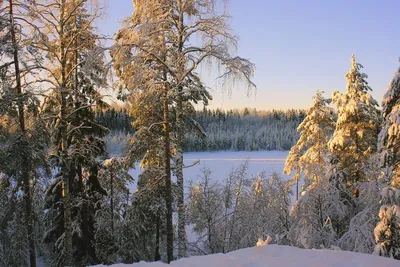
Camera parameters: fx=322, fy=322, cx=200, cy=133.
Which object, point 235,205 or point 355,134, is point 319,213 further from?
point 235,205

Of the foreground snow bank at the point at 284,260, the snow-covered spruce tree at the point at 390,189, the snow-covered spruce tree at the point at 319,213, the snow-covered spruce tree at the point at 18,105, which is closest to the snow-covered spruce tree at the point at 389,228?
the snow-covered spruce tree at the point at 390,189

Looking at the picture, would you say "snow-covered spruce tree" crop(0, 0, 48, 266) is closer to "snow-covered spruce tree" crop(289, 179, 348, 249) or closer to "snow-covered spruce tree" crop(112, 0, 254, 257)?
"snow-covered spruce tree" crop(112, 0, 254, 257)

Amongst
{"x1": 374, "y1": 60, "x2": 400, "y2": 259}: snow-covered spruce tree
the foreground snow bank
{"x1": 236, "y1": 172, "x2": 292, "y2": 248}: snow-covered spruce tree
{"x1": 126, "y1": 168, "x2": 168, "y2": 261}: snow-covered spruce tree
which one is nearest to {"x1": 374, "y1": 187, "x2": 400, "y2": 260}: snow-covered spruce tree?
{"x1": 374, "y1": 60, "x2": 400, "y2": 259}: snow-covered spruce tree

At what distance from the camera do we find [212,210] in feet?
56.2

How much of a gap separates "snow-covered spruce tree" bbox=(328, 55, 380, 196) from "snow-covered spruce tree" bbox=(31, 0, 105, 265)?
30.5 ft

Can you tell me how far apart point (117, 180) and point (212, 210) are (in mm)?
5407

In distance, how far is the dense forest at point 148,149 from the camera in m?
8.19

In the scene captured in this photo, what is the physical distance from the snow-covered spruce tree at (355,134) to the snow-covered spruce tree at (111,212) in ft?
28.5

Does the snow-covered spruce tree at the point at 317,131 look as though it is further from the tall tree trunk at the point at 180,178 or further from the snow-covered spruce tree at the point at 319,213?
the tall tree trunk at the point at 180,178

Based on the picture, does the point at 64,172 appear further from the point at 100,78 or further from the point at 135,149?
the point at 135,149

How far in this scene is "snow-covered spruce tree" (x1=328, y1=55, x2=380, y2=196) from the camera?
41.4 feet

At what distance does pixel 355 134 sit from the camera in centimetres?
1294

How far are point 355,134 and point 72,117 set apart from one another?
1089cm

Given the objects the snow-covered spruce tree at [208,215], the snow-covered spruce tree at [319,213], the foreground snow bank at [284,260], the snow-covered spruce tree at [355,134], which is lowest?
the snow-covered spruce tree at [208,215]
